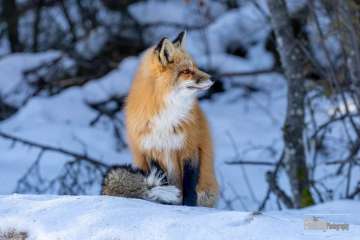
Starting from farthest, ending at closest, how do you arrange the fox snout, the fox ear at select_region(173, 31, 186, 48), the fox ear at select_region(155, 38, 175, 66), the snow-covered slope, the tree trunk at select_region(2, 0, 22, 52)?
the tree trunk at select_region(2, 0, 22, 52) < the fox ear at select_region(173, 31, 186, 48) < the fox ear at select_region(155, 38, 175, 66) < the fox snout < the snow-covered slope

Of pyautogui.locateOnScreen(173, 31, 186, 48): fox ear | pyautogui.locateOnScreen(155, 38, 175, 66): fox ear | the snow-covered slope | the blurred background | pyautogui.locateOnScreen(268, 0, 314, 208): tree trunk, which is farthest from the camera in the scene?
the blurred background

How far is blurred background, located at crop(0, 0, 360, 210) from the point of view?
875 cm

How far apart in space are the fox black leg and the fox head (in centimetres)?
57

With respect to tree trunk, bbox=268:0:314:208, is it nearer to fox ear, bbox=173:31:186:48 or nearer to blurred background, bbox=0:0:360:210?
blurred background, bbox=0:0:360:210

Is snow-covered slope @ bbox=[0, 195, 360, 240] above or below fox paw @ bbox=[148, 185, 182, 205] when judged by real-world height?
below

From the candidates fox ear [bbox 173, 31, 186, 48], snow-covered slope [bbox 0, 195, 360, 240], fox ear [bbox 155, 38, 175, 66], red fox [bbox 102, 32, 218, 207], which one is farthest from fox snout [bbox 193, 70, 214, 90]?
snow-covered slope [bbox 0, 195, 360, 240]

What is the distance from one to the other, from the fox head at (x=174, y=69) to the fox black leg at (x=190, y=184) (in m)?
0.57

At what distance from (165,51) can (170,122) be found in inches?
21.2

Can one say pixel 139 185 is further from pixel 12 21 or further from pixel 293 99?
pixel 12 21

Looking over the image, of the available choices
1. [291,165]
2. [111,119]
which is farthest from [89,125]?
[291,165]

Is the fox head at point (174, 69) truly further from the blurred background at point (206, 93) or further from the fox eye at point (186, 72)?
the blurred background at point (206, 93)

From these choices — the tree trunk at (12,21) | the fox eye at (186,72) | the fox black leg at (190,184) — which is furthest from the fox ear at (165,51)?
the tree trunk at (12,21)

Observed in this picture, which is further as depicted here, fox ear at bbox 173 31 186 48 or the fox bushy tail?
fox ear at bbox 173 31 186 48

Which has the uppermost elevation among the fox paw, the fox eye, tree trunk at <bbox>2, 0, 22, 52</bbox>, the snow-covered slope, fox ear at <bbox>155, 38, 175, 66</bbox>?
tree trunk at <bbox>2, 0, 22, 52</bbox>
